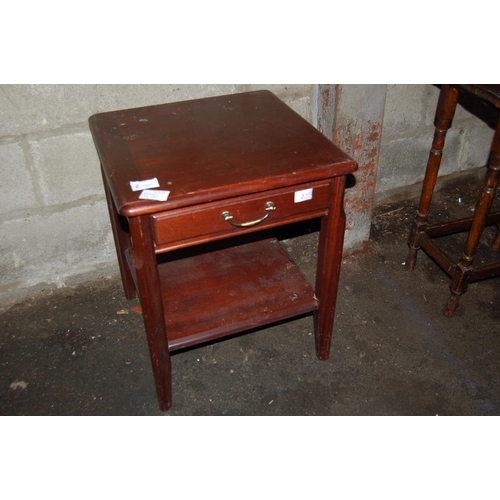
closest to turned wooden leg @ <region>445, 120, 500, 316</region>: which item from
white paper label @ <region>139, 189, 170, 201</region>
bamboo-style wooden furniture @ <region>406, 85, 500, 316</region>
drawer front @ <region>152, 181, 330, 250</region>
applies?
bamboo-style wooden furniture @ <region>406, 85, 500, 316</region>

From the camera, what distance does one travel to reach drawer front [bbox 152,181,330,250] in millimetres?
1424

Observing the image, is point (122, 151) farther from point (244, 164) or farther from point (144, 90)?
point (144, 90)

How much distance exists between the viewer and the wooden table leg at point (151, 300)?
1396mm

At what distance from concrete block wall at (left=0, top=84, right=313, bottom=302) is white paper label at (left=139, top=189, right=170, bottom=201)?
2.59 ft

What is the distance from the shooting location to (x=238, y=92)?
2.14m

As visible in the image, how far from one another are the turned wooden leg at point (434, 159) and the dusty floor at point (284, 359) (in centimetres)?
16

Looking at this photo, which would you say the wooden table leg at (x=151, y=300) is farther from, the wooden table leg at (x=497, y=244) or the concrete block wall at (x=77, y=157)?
the wooden table leg at (x=497, y=244)

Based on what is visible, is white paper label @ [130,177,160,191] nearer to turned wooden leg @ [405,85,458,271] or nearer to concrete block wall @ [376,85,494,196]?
turned wooden leg @ [405,85,458,271]

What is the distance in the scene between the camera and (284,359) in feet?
6.79

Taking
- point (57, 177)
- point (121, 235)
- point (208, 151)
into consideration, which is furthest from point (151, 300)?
point (57, 177)

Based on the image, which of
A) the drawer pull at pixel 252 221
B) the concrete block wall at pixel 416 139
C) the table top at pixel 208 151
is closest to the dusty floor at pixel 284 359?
the concrete block wall at pixel 416 139

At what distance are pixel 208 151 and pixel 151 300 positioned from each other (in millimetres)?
490

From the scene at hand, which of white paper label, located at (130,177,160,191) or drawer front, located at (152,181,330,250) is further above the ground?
white paper label, located at (130,177,160,191)

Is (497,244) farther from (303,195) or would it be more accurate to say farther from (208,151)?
(208,151)
